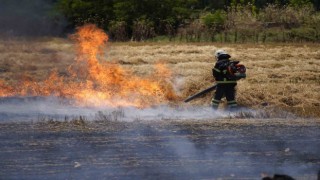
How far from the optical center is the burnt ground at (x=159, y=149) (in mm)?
6438

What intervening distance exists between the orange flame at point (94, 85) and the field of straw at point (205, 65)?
24.8 inches

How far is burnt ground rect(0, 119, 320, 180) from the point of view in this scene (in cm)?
644

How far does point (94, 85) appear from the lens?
559 inches

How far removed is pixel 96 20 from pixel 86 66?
12.9m

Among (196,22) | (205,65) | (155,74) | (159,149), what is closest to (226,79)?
(159,149)

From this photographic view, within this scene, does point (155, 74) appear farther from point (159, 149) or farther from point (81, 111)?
point (159, 149)

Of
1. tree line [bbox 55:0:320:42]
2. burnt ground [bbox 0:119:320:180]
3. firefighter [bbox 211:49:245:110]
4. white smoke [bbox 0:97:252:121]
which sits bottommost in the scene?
white smoke [bbox 0:97:252:121]

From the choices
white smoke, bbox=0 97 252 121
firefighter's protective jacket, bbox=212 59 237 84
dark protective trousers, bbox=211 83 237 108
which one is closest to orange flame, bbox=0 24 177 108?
white smoke, bbox=0 97 252 121

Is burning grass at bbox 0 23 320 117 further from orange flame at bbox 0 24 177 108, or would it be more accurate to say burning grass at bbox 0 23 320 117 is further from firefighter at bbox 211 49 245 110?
firefighter at bbox 211 49 245 110

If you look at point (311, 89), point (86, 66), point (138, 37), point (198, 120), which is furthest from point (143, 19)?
point (198, 120)

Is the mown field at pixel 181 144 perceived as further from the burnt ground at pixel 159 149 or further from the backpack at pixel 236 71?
the backpack at pixel 236 71

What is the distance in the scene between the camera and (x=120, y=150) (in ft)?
24.4

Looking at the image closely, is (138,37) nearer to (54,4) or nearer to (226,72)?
(54,4)

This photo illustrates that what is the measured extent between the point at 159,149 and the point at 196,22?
74.7ft
